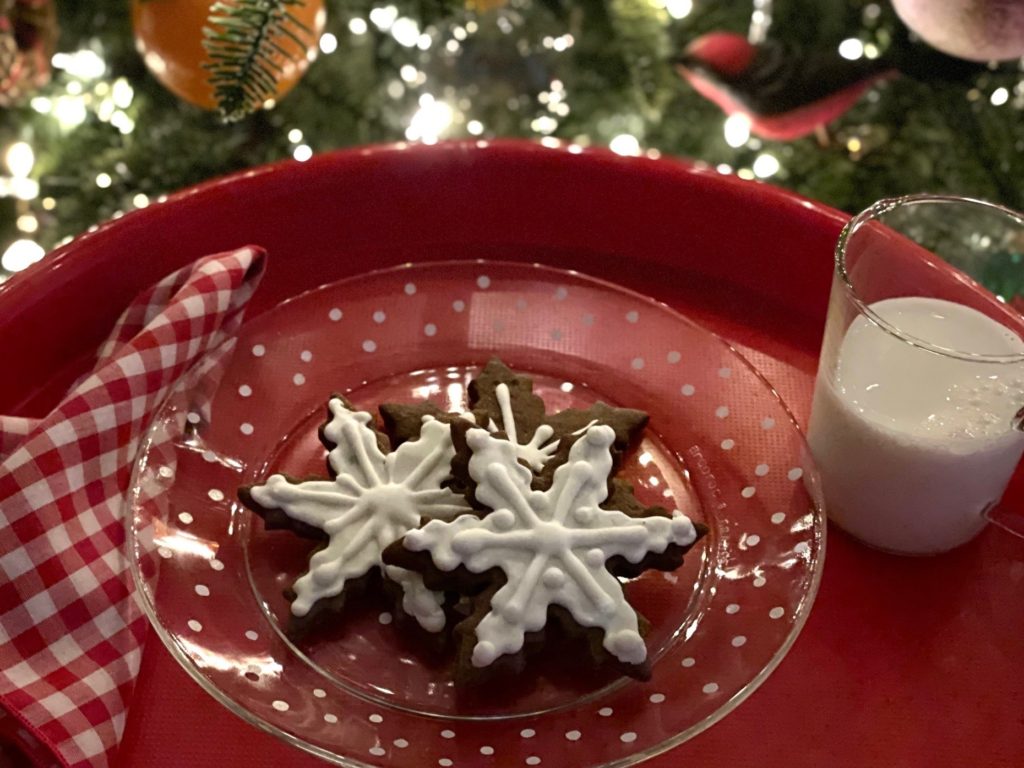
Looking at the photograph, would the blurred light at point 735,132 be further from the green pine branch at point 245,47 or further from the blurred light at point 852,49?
the green pine branch at point 245,47

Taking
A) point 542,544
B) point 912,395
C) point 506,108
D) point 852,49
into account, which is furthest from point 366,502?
point 852,49

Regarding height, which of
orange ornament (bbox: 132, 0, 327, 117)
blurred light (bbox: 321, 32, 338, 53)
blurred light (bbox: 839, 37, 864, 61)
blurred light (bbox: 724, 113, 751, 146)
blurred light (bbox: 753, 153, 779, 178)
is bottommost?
blurred light (bbox: 753, 153, 779, 178)

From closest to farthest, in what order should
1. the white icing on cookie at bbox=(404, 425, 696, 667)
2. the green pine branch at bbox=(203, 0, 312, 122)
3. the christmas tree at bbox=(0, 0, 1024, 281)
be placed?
1. the white icing on cookie at bbox=(404, 425, 696, 667)
2. the green pine branch at bbox=(203, 0, 312, 122)
3. the christmas tree at bbox=(0, 0, 1024, 281)

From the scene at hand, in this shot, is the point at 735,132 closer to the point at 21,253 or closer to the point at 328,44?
the point at 328,44

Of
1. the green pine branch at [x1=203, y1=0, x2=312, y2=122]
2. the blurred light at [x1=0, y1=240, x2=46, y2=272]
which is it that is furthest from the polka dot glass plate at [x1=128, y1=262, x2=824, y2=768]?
the blurred light at [x1=0, y1=240, x2=46, y2=272]

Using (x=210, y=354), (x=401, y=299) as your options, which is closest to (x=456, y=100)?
(x=401, y=299)

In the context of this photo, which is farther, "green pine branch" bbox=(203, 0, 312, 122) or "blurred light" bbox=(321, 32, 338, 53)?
"blurred light" bbox=(321, 32, 338, 53)

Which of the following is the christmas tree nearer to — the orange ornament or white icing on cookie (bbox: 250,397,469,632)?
the orange ornament
